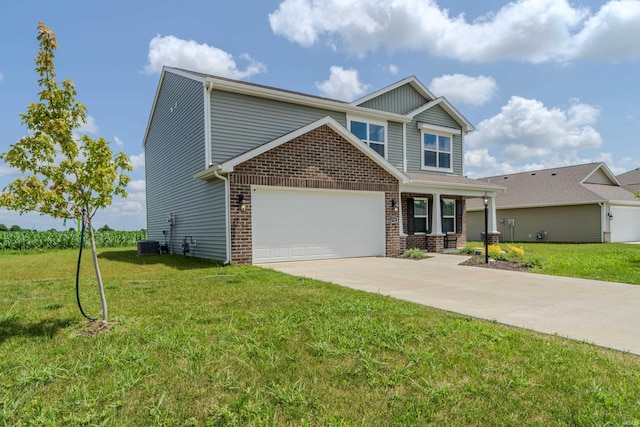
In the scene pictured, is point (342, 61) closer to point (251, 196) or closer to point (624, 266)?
point (251, 196)

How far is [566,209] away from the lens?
2367 centimetres

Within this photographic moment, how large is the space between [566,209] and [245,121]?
849 inches

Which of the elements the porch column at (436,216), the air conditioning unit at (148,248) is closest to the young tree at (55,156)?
the air conditioning unit at (148,248)

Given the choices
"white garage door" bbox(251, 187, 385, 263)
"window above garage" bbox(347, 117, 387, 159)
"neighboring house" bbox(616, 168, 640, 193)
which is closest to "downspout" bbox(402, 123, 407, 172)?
"window above garage" bbox(347, 117, 387, 159)

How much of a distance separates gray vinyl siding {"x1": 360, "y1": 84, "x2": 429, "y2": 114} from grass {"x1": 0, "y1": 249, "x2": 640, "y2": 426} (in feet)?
41.0

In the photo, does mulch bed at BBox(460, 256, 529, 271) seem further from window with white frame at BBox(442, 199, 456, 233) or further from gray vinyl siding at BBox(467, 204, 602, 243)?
gray vinyl siding at BBox(467, 204, 602, 243)

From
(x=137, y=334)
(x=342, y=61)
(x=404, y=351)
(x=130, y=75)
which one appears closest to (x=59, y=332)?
(x=137, y=334)

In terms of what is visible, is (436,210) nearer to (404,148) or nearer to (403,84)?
(404,148)

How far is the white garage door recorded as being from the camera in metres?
11.1

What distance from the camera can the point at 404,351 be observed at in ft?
11.9

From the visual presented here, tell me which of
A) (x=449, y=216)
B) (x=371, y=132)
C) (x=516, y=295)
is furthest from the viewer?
(x=449, y=216)

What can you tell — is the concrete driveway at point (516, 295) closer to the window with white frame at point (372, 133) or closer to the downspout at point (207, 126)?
the downspout at point (207, 126)

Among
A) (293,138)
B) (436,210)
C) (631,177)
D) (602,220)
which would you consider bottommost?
(602,220)

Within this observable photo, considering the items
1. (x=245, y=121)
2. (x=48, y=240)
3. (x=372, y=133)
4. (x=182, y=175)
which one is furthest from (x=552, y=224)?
(x=48, y=240)
